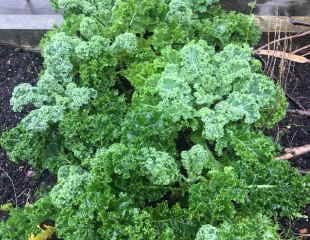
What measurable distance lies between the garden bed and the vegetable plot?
22cm

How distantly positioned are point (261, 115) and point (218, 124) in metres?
0.35

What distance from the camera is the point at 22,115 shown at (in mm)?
3795

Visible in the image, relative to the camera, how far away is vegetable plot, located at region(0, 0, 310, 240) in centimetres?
258

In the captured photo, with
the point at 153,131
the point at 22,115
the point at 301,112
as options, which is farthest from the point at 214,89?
the point at 22,115

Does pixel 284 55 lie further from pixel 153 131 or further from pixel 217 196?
pixel 217 196

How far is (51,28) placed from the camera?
162 inches

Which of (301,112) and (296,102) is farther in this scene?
(296,102)

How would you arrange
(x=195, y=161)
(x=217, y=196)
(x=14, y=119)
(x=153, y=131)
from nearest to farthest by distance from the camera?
(x=217, y=196) → (x=195, y=161) → (x=153, y=131) → (x=14, y=119)

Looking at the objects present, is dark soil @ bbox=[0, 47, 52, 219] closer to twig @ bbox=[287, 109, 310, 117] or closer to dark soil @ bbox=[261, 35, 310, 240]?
dark soil @ bbox=[261, 35, 310, 240]

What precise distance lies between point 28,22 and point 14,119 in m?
0.80

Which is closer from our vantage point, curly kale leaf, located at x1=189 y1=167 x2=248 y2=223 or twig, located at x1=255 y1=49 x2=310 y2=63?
curly kale leaf, located at x1=189 y1=167 x2=248 y2=223

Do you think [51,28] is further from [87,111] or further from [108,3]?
[87,111]

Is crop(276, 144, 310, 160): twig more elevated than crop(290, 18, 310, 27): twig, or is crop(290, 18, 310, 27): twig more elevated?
crop(290, 18, 310, 27): twig

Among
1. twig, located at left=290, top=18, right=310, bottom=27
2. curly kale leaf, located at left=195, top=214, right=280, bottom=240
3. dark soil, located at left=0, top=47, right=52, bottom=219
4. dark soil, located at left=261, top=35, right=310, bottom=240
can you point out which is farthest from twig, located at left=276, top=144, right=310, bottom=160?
dark soil, located at left=0, top=47, right=52, bottom=219
